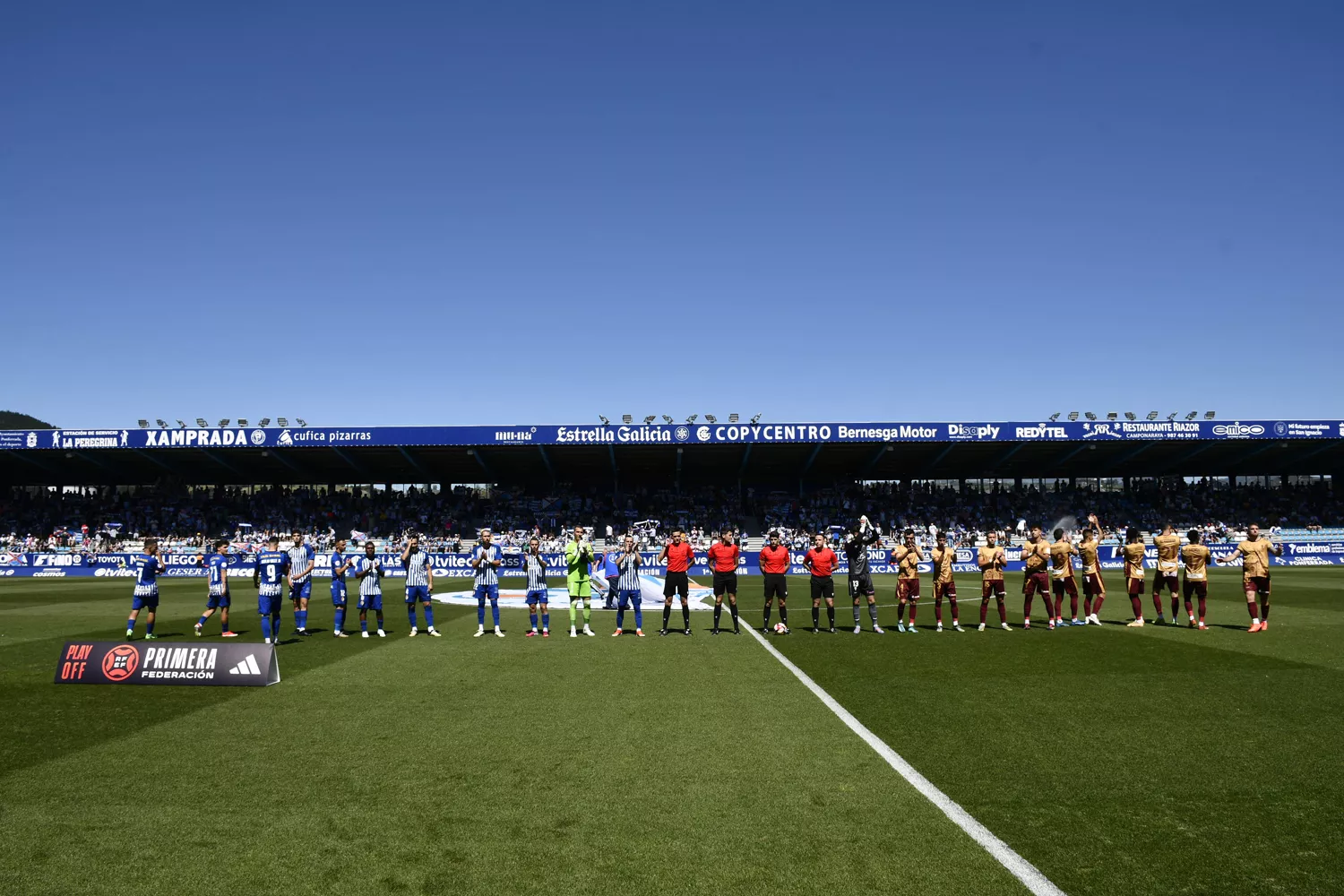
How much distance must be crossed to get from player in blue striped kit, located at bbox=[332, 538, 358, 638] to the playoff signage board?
480cm

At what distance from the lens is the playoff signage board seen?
10758 millimetres

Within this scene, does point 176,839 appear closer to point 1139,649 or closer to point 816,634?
point 816,634

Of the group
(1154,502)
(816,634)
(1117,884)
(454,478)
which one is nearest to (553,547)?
(454,478)

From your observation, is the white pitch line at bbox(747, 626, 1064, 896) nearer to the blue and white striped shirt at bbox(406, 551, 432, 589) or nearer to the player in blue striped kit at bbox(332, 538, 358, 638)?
the blue and white striped shirt at bbox(406, 551, 432, 589)

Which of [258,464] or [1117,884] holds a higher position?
[258,464]

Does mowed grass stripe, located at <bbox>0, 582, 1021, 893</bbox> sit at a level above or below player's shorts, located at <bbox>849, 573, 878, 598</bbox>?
below

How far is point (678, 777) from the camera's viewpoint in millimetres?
6699

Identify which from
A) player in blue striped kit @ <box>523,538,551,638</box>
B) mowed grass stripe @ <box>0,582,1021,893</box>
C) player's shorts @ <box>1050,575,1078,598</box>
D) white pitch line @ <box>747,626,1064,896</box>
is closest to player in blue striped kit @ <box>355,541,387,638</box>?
player in blue striped kit @ <box>523,538,551,638</box>

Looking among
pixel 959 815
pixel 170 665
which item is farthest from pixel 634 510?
pixel 959 815

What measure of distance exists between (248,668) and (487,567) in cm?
543

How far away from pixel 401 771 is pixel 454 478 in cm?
4759

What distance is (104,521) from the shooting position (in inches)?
1971

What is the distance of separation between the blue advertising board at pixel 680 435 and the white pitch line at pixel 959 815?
35.1m

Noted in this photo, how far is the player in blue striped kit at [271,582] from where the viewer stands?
1444 cm
